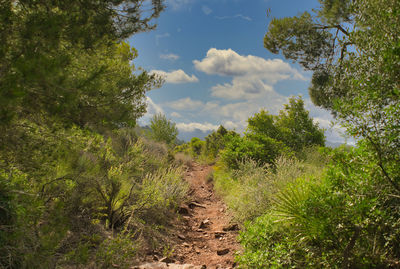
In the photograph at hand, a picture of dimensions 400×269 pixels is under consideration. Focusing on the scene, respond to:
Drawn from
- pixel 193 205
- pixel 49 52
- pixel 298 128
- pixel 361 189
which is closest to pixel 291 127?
pixel 298 128

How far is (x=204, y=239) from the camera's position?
A: 206 inches

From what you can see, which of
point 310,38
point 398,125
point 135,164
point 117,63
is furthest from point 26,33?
point 310,38

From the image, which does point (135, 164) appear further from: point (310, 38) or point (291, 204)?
point (310, 38)

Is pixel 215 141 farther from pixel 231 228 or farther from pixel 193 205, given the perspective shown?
pixel 231 228

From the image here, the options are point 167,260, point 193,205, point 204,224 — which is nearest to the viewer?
point 167,260

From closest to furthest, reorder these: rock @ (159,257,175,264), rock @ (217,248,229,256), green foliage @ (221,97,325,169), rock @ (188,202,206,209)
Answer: rock @ (159,257,175,264) → rock @ (217,248,229,256) → rock @ (188,202,206,209) → green foliage @ (221,97,325,169)

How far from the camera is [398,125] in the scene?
2.21 meters

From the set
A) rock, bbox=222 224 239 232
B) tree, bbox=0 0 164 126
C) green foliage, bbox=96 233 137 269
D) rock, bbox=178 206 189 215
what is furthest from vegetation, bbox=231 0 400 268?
rock, bbox=178 206 189 215

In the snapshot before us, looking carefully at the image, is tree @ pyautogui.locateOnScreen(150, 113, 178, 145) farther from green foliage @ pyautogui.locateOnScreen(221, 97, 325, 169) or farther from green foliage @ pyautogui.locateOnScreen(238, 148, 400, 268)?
green foliage @ pyautogui.locateOnScreen(238, 148, 400, 268)

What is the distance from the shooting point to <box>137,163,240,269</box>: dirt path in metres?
4.01

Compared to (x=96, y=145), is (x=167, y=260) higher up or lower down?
lower down

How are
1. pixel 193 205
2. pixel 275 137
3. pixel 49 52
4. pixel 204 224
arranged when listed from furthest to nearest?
1. pixel 275 137
2. pixel 193 205
3. pixel 204 224
4. pixel 49 52

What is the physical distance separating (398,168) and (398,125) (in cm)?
45

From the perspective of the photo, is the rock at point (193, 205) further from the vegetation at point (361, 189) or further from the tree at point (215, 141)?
the tree at point (215, 141)
